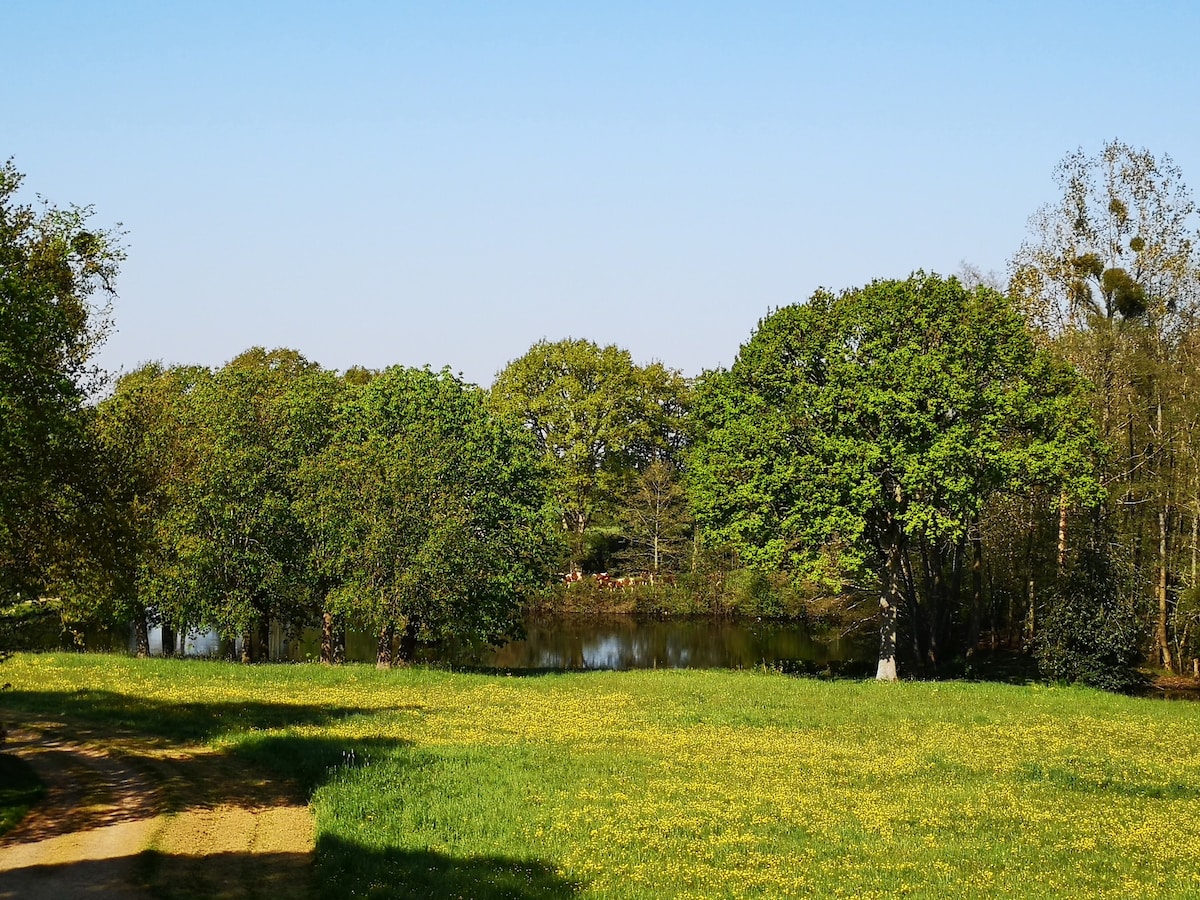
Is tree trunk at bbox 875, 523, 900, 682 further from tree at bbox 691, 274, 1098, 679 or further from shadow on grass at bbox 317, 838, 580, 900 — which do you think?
shadow on grass at bbox 317, 838, 580, 900

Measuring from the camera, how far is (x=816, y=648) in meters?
82.2

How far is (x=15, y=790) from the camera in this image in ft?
78.9

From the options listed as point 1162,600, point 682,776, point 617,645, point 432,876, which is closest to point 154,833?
point 432,876

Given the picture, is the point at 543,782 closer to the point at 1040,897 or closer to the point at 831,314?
the point at 1040,897

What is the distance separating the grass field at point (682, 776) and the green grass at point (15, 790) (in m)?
4.21

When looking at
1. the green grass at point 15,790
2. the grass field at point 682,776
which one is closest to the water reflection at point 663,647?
the grass field at point 682,776

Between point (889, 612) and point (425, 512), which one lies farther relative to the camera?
point (889, 612)

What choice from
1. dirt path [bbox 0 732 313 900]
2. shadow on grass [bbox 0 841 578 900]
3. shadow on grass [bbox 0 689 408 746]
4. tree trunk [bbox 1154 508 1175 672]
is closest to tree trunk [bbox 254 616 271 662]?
shadow on grass [bbox 0 689 408 746]

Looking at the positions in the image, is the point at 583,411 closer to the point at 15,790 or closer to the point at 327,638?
the point at 327,638

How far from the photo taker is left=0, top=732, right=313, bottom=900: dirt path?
62.3 ft

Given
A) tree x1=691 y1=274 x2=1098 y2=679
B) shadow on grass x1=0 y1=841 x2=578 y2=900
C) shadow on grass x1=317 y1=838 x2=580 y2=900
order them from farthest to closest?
tree x1=691 y1=274 x2=1098 y2=679, shadow on grass x1=0 y1=841 x2=578 y2=900, shadow on grass x1=317 y1=838 x2=580 y2=900

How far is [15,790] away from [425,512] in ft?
90.5

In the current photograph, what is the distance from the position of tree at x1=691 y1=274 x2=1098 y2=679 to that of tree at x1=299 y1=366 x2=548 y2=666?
375 inches

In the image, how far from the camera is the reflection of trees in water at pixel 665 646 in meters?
75.7
